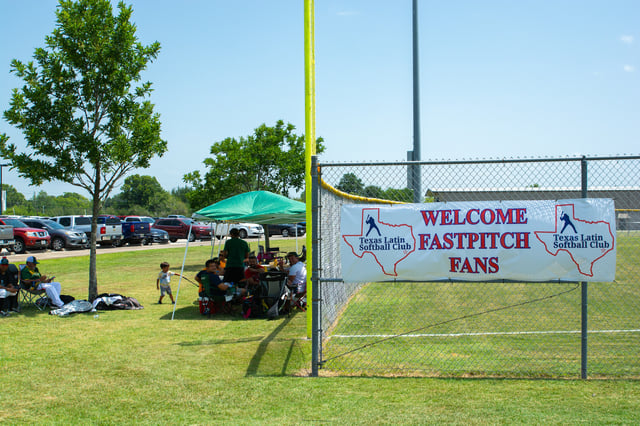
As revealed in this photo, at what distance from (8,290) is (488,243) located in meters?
8.62

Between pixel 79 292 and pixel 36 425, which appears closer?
pixel 36 425

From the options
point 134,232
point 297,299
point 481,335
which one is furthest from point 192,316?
point 134,232

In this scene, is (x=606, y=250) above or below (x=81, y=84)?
below

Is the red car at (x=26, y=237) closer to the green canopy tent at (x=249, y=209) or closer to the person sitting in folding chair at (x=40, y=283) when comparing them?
the person sitting in folding chair at (x=40, y=283)

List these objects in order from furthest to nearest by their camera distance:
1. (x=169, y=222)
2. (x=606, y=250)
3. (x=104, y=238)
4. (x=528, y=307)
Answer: (x=169, y=222)
(x=104, y=238)
(x=528, y=307)
(x=606, y=250)

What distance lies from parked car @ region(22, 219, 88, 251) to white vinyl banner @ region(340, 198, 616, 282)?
27017 mm

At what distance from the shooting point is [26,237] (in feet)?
86.5

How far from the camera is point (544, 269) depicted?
18.3 ft

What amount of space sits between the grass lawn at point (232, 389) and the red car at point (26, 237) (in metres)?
20.8

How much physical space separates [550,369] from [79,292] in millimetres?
11062

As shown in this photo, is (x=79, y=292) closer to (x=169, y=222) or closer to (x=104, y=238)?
(x=104, y=238)

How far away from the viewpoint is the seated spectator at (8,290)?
31.8ft

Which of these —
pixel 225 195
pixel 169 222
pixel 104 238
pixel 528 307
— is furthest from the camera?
pixel 169 222

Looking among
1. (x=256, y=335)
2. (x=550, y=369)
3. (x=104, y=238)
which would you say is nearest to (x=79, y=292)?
(x=256, y=335)
